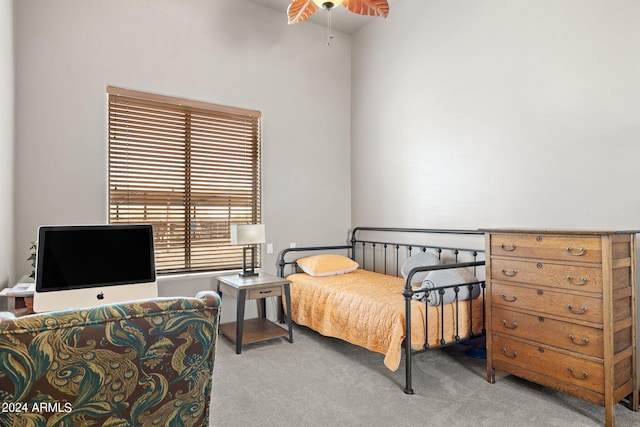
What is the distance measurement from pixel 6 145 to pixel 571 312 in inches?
142

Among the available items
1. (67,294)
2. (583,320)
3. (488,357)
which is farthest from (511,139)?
(67,294)

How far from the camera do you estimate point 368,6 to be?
108 inches

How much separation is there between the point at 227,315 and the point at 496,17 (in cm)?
345

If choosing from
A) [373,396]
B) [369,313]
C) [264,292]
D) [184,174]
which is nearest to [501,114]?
[369,313]

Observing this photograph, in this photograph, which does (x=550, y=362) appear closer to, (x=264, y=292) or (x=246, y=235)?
(x=264, y=292)

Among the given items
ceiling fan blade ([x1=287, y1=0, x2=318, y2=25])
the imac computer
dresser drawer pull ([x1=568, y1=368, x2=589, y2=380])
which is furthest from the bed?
ceiling fan blade ([x1=287, y1=0, x2=318, y2=25])

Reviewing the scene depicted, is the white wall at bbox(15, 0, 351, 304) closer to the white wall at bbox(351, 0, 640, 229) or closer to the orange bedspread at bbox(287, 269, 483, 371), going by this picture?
the white wall at bbox(351, 0, 640, 229)

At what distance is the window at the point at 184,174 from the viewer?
325 cm

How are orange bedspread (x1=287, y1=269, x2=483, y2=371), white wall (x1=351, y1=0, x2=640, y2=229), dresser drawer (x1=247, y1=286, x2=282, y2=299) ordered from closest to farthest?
white wall (x1=351, y1=0, x2=640, y2=229) < orange bedspread (x1=287, y1=269, x2=483, y2=371) < dresser drawer (x1=247, y1=286, x2=282, y2=299)

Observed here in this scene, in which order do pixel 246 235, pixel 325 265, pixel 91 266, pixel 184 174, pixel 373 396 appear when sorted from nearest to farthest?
1. pixel 91 266
2. pixel 373 396
3. pixel 246 235
4. pixel 184 174
5. pixel 325 265

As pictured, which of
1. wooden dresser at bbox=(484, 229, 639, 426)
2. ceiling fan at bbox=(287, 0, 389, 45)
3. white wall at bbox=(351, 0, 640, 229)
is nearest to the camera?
wooden dresser at bbox=(484, 229, 639, 426)

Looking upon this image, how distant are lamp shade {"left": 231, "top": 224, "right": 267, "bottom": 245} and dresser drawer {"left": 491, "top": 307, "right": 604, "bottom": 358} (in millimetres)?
1991

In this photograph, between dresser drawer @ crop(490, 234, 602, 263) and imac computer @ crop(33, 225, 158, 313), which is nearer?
imac computer @ crop(33, 225, 158, 313)

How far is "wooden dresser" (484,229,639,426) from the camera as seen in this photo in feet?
6.43
